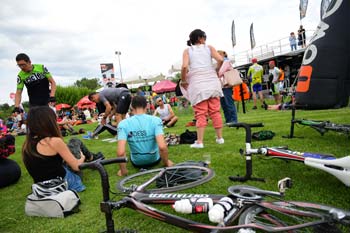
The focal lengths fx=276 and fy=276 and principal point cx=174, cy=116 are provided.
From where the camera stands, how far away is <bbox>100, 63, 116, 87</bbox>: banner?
58.0 feet

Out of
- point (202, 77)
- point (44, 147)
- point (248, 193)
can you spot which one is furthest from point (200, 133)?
point (248, 193)

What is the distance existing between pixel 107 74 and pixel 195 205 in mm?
17026

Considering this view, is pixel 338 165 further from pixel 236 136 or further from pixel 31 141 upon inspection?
pixel 236 136

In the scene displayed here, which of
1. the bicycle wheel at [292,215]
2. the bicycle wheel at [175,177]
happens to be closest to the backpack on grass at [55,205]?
the bicycle wheel at [175,177]

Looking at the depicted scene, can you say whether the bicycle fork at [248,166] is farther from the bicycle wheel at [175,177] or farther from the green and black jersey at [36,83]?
the green and black jersey at [36,83]

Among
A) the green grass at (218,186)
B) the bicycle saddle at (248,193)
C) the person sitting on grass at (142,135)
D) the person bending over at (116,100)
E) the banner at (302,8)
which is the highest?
the banner at (302,8)

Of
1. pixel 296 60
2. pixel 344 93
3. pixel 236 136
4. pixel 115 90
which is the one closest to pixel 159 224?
pixel 344 93

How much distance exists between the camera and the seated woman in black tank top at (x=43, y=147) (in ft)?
9.00

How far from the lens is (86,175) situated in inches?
165

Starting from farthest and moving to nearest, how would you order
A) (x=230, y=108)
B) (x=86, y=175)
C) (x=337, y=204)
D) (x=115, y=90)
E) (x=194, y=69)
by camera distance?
(x=115, y=90), (x=230, y=108), (x=194, y=69), (x=86, y=175), (x=337, y=204)

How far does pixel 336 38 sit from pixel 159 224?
2.93 m

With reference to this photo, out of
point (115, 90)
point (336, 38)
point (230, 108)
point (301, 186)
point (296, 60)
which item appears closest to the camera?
point (301, 186)

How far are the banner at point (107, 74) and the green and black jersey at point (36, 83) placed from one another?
12333mm

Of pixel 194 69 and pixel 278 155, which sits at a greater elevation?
pixel 194 69
